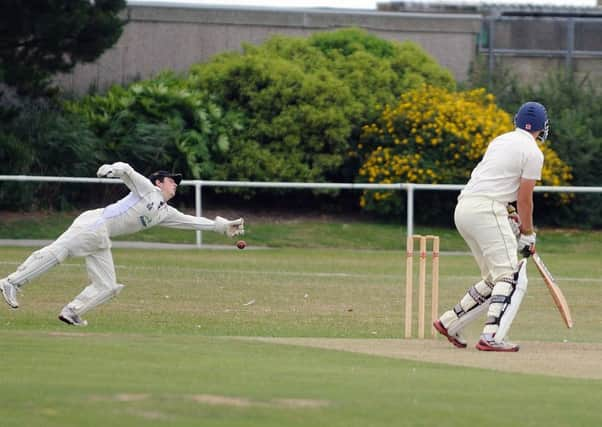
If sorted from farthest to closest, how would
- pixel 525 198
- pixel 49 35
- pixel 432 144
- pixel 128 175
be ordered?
pixel 432 144 < pixel 49 35 < pixel 128 175 < pixel 525 198

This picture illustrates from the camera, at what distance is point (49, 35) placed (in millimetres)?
21016

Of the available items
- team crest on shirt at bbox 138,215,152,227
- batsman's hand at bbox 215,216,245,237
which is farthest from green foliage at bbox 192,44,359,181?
team crest on shirt at bbox 138,215,152,227

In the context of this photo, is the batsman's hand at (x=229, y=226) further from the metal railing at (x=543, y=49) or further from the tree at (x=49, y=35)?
the metal railing at (x=543, y=49)

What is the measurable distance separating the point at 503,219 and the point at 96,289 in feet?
12.1

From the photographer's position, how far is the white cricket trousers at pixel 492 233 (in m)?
10.1

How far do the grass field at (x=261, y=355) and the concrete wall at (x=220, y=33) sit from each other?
718cm

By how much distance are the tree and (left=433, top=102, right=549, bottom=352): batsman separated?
12057 mm

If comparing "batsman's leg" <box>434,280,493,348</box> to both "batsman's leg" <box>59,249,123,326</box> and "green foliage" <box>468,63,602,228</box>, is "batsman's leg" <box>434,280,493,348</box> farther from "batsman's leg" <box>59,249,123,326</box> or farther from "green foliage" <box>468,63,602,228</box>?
"green foliage" <box>468,63,602,228</box>

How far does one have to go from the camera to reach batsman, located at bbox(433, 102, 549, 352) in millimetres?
10070

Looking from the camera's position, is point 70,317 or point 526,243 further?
point 70,317

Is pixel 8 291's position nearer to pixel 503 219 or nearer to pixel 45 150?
pixel 503 219

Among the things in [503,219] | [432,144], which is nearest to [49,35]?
[432,144]

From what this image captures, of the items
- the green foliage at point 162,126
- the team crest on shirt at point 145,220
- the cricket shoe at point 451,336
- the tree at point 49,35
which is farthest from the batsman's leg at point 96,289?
the green foliage at point 162,126

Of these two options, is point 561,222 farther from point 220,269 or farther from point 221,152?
point 220,269
